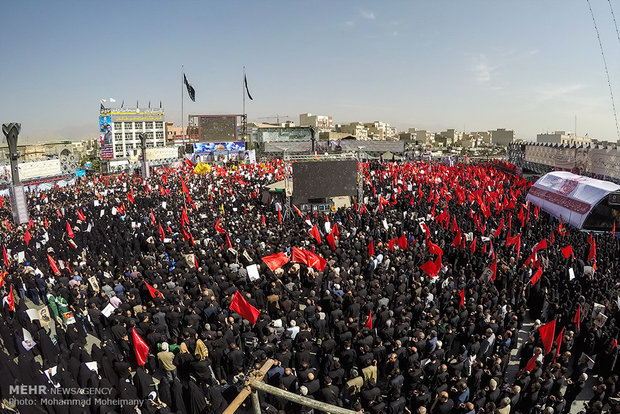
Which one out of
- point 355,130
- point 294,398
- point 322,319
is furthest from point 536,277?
point 355,130

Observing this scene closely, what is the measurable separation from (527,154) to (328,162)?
21989 mm

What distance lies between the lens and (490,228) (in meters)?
16.9

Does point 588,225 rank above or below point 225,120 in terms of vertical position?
below

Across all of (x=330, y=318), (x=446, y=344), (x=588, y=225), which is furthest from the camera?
(x=588, y=225)

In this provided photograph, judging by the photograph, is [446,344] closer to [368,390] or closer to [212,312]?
[368,390]

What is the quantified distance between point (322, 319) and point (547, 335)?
474 centimetres

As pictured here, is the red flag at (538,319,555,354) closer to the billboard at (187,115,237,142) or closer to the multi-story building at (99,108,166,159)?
the billboard at (187,115,237,142)

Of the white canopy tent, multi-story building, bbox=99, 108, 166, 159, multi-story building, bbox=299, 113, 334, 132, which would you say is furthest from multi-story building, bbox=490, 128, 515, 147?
the white canopy tent

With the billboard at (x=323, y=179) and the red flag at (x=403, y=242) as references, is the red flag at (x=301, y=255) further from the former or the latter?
the billboard at (x=323, y=179)

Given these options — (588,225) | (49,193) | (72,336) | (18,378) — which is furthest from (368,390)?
(49,193)

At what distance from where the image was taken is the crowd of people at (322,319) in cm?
689

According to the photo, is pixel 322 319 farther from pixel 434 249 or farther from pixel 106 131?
pixel 106 131

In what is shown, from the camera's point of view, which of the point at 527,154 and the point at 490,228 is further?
the point at 527,154

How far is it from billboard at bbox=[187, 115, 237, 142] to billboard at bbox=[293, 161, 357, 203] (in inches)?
1463
